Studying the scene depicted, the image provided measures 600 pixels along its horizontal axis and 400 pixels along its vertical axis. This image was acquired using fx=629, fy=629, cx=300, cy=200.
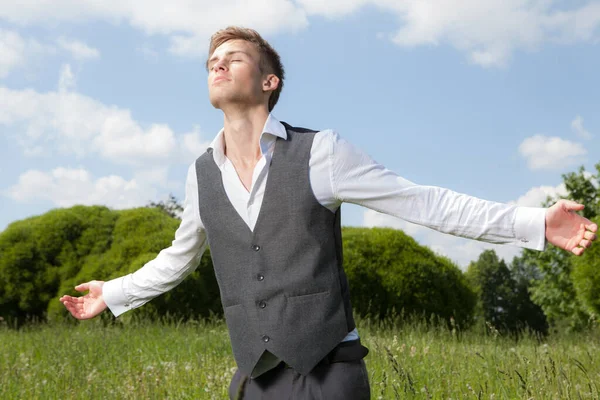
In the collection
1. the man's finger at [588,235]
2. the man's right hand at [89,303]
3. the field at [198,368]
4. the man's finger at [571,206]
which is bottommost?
the field at [198,368]

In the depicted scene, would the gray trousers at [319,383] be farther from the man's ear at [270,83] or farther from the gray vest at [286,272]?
the man's ear at [270,83]

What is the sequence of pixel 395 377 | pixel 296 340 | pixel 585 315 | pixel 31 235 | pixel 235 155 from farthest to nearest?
pixel 585 315, pixel 31 235, pixel 395 377, pixel 235 155, pixel 296 340

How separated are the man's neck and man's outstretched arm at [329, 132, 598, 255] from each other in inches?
12.2

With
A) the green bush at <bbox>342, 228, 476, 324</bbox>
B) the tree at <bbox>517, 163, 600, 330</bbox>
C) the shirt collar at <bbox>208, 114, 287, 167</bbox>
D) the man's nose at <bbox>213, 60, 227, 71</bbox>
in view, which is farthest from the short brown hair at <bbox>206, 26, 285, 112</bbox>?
the tree at <bbox>517, 163, 600, 330</bbox>

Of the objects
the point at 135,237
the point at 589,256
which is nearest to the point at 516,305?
the point at 589,256

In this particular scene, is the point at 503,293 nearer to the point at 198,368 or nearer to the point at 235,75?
the point at 198,368

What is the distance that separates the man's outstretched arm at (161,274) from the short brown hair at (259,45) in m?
0.52

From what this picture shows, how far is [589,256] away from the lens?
9.98 metres

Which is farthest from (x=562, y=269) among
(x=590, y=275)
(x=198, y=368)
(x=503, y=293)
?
(x=198, y=368)

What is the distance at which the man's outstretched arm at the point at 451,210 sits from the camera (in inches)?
87.4

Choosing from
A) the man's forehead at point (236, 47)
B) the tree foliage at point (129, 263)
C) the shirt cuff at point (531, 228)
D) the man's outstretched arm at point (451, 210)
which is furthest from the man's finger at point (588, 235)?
the tree foliage at point (129, 263)

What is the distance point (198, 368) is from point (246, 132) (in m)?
3.64

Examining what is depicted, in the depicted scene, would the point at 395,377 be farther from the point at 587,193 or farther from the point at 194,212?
the point at 587,193

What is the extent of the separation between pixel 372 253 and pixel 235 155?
26.6ft
